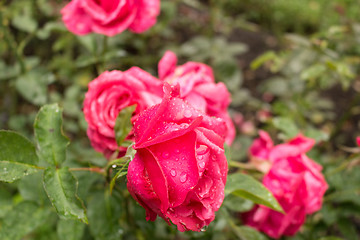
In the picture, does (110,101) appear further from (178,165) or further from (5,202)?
(5,202)

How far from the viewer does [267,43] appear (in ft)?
10.3

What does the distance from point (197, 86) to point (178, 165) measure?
32 cm

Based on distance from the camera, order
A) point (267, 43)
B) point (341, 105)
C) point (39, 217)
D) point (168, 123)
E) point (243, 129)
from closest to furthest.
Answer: point (168, 123)
point (39, 217)
point (243, 129)
point (341, 105)
point (267, 43)

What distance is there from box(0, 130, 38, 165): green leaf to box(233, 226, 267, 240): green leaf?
1.81 ft

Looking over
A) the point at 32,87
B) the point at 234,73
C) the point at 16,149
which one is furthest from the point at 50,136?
the point at 234,73

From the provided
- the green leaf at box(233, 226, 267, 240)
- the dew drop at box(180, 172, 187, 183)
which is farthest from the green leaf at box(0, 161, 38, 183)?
the green leaf at box(233, 226, 267, 240)

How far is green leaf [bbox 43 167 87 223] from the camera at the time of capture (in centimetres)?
56

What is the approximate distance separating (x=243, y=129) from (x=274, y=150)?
154cm

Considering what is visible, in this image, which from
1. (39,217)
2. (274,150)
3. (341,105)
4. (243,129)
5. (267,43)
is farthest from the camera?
(267,43)

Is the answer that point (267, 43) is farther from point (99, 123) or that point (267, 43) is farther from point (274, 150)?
point (99, 123)

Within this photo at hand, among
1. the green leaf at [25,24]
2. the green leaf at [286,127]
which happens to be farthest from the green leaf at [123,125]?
the green leaf at [25,24]

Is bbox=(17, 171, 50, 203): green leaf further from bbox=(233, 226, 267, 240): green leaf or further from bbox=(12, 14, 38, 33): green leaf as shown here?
A: bbox=(12, 14, 38, 33): green leaf

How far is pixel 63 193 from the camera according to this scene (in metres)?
0.59

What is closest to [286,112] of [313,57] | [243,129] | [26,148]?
[313,57]
